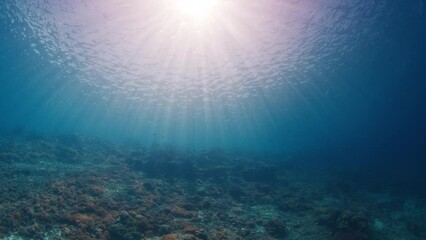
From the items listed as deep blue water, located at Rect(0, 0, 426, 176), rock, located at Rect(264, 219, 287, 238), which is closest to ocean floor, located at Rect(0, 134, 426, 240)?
rock, located at Rect(264, 219, 287, 238)

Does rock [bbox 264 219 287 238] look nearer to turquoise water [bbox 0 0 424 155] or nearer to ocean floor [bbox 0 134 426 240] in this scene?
ocean floor [bbox 0 134 426 240]

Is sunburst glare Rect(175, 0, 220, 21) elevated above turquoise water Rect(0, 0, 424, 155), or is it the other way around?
turquoise water Rect(0, 0, 424, 155)

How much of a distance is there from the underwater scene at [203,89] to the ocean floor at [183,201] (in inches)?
2.8

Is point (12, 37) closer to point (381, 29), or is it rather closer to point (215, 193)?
point (215, 193)

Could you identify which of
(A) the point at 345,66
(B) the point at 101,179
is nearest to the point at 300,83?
(A) the point at 345,66

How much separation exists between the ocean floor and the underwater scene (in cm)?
7

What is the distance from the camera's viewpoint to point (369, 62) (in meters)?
28.9

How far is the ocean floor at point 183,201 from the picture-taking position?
10023mm

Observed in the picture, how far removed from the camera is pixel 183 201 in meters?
14.2

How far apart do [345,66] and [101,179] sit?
26.1 metres

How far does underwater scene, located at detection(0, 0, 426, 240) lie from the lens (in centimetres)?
1151

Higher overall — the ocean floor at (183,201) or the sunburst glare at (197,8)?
the sunburst glare at (197,8)

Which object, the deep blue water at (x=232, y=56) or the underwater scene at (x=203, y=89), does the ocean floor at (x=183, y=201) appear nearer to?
the underwater scene at (x=203, y=89)

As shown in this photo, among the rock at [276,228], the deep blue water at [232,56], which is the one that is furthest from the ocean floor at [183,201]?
the deep blue water at [232,56]
